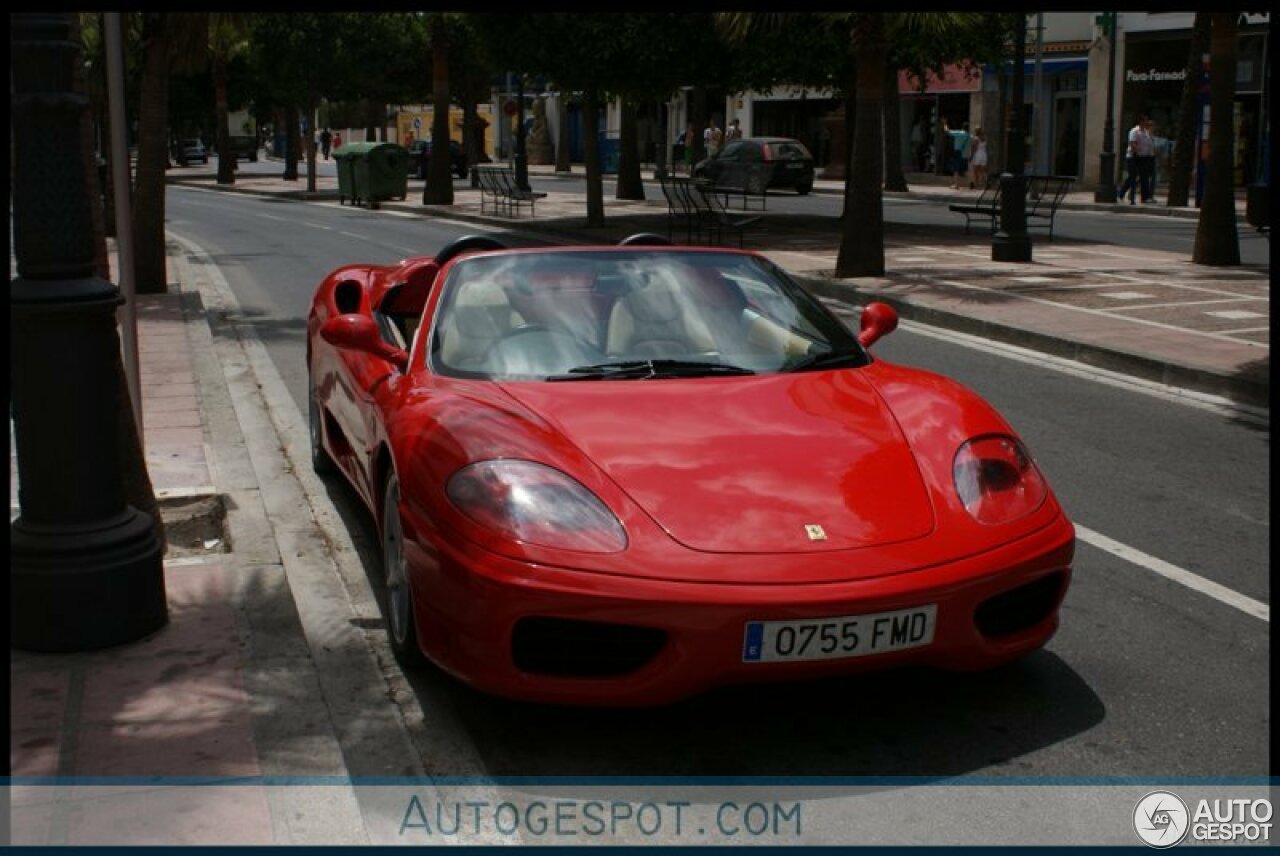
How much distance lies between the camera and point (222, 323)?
1427 cm

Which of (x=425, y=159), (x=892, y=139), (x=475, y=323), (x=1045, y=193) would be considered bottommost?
(x=475, y=323)

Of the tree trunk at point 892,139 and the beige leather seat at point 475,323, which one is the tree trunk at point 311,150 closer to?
the tree trunk at point 892,139

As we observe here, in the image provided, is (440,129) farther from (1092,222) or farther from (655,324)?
(655,324)

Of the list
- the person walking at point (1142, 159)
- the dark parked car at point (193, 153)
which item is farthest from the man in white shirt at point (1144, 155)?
the dark parked car at point (193, 153)

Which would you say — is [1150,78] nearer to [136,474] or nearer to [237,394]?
[237,394]

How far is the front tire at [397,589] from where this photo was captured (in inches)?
182

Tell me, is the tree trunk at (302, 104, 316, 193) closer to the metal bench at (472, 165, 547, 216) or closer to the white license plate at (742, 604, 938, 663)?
the metal bench at (472, 165, 547, 216)

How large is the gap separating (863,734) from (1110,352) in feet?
25.9

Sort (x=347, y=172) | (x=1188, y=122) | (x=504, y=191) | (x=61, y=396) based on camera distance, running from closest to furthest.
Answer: (x=61, y=396), (x=504, y=191), (x=1188, y=122), (x=347, y=172)

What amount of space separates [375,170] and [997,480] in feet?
115

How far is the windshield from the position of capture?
516cm

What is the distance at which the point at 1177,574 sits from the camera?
19.1ft

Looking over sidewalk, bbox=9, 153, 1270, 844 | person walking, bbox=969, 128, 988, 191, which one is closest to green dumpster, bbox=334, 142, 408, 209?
person walking, bbox=969, 128, 988, 191

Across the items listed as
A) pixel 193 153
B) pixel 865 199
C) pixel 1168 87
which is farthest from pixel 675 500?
pixel 193 153
